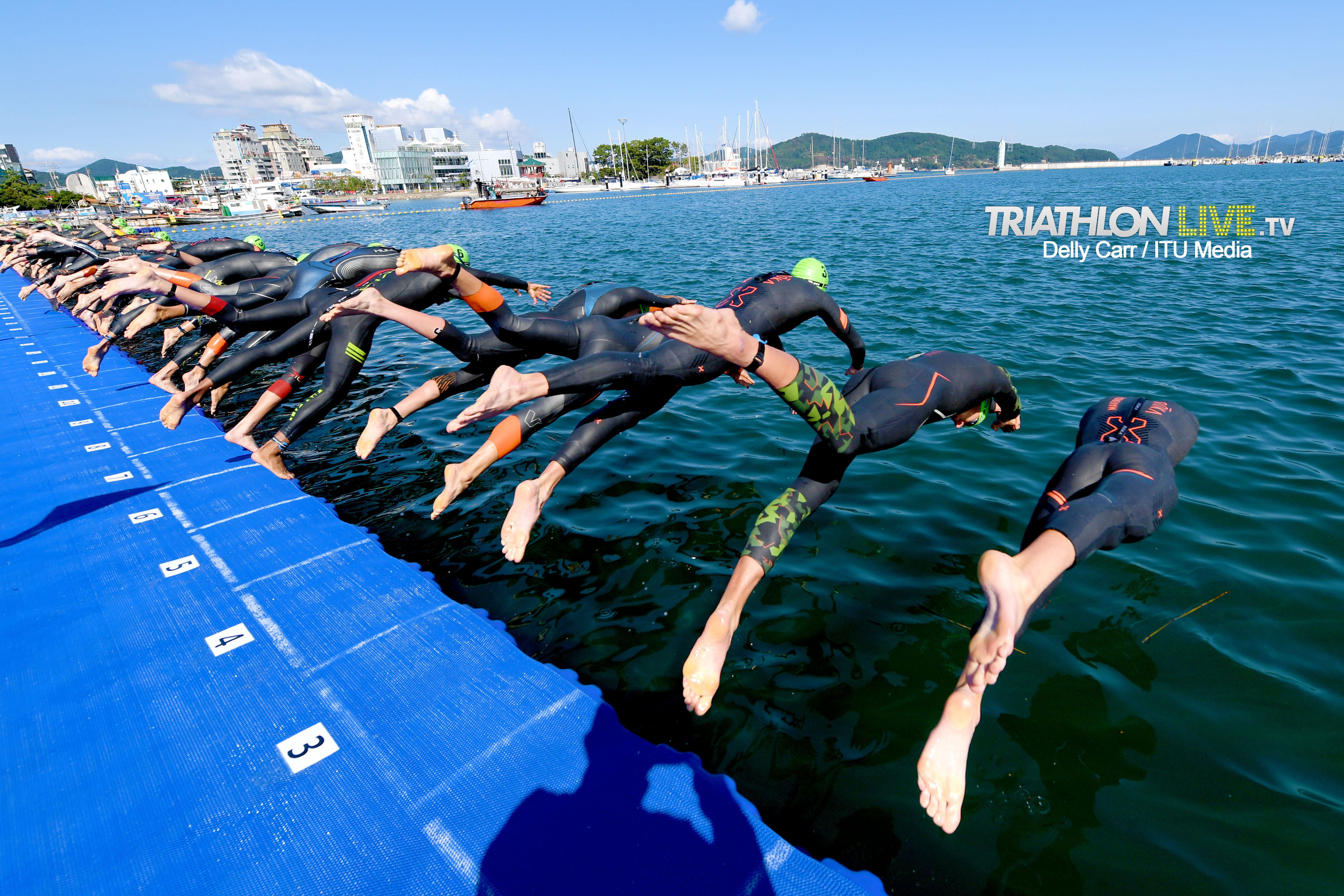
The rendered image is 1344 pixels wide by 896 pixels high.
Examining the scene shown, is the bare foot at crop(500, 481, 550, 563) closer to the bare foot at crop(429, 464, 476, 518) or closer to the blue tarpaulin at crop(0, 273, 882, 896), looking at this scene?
the bare foot at crop(429, 464, 476, 518)

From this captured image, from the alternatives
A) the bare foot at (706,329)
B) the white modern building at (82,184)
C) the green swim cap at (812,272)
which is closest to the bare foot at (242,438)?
the bare foot at (706,329)

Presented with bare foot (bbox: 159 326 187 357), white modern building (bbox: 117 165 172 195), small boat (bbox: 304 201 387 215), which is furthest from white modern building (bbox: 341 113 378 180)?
bare foot (bbox: 159 326 187 357)

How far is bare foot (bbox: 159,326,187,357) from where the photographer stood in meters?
11.0

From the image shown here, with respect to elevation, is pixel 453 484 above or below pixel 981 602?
above

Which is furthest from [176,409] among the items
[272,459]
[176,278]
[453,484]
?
[453,484]

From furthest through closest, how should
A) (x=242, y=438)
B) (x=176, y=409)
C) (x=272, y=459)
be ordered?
(x=176, y=409) < (x=242, y=438) < (x=272, y=459)

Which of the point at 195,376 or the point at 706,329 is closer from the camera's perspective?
the point at 706,329

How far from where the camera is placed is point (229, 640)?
3914mm

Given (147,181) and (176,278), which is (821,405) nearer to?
(176,278)

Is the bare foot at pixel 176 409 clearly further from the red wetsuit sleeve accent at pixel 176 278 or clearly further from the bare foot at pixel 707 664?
the bare foot at pixel 707 664

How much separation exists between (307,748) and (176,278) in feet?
21.7

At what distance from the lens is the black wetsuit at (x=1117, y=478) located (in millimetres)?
2859

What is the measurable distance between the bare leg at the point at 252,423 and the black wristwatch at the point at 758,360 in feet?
21.2

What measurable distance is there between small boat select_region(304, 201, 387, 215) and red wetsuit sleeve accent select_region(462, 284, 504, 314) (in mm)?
82396
